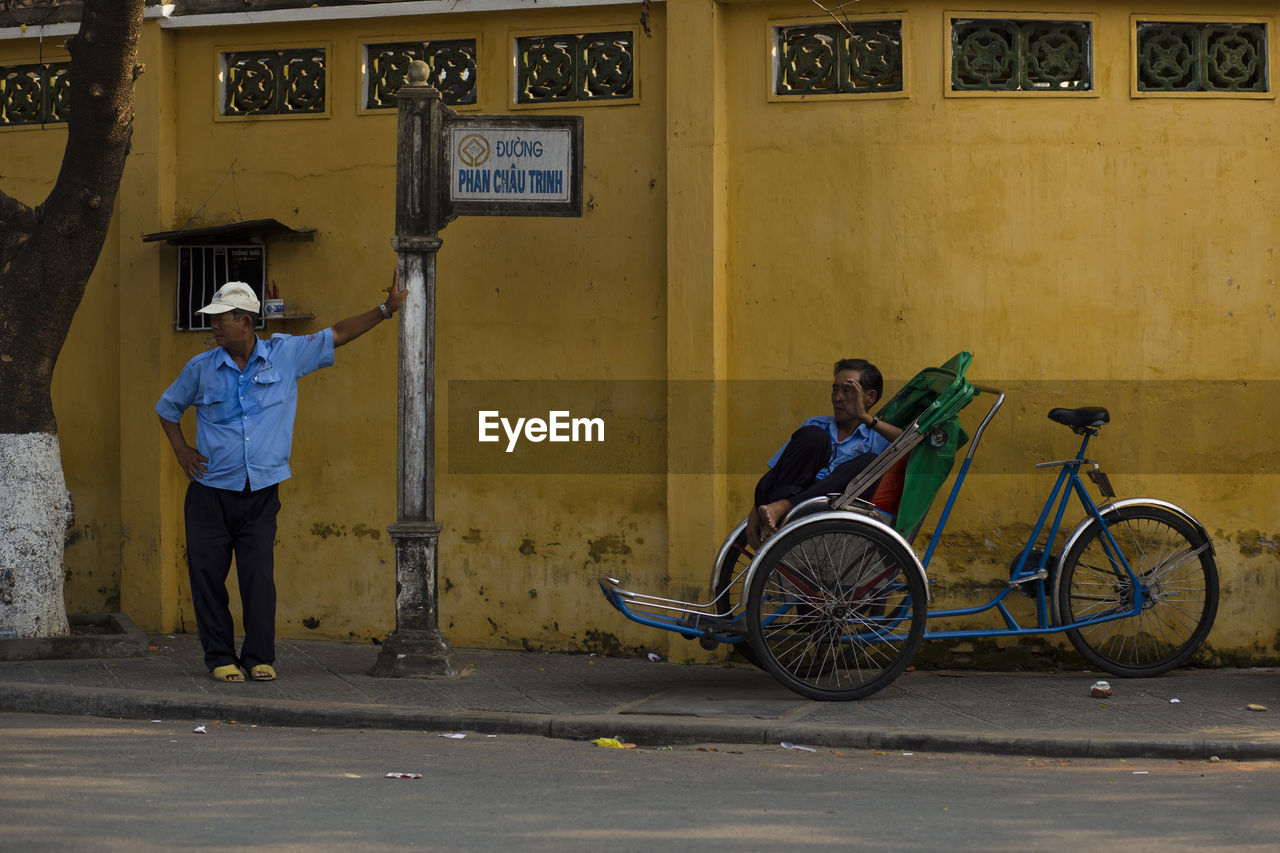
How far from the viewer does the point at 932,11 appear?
8125 mm

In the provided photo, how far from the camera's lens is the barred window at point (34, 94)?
944 cm

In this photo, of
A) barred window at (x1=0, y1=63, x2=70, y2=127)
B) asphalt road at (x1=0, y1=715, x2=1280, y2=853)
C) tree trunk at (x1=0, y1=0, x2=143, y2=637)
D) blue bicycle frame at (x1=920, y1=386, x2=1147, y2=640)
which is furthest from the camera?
barred window at (x1=0, y1=63, x2=70, y2=127)

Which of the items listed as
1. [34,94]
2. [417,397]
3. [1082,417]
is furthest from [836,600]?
[34,94]

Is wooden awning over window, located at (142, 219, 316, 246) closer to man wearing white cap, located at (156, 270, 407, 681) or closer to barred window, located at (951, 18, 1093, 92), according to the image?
man wearing white cap, located at (156, 270, 407, 681)

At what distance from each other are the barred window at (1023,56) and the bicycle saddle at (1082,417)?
183 centimetres

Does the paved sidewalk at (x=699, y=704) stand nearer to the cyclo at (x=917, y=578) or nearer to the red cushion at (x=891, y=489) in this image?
the cyclo at (x=917, y=578)

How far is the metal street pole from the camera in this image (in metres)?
7.49

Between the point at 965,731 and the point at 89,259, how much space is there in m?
5.14

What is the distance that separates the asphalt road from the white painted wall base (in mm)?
1599

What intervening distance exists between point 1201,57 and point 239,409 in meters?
5.42

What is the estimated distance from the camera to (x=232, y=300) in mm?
7500

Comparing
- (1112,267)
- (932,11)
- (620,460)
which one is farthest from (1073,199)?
(620,460)

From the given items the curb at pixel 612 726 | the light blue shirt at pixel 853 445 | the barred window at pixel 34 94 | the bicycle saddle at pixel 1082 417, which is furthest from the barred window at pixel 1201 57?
the barred window at pixel 34 94
